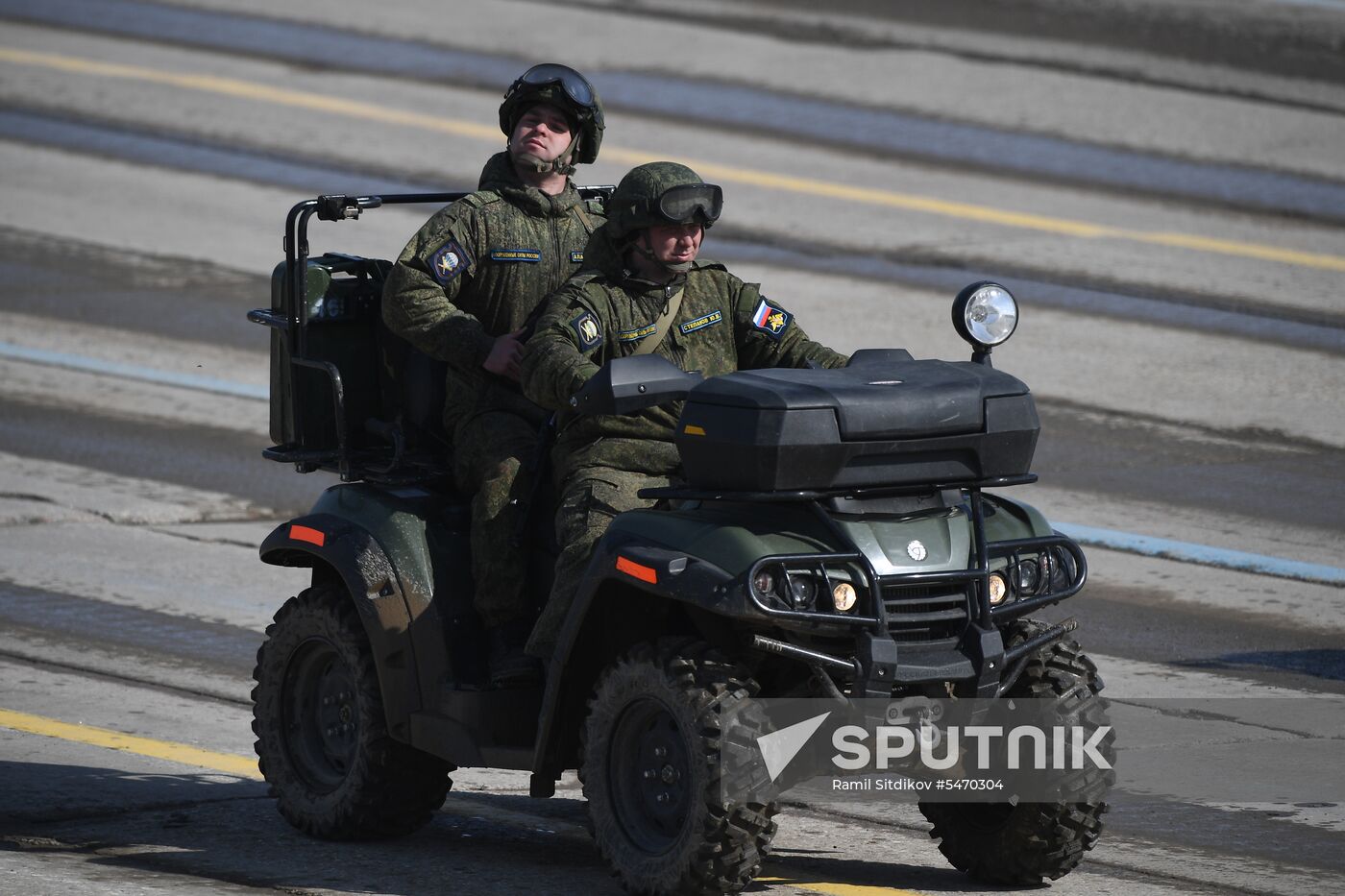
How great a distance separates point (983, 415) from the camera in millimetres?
5828

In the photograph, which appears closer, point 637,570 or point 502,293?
point 637,570

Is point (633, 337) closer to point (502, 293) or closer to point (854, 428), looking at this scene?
point (502, 293)

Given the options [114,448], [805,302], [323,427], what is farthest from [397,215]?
[323,427]

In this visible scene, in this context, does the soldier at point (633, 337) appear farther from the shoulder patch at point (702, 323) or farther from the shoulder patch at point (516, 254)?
the shoulder patch at point (516, 254)

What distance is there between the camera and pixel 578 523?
620 centimetres

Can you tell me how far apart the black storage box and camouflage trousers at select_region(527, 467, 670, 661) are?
1.23ft

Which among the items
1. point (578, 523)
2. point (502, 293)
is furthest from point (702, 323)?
point (502, 293)

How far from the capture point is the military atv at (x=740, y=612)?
5625 mm

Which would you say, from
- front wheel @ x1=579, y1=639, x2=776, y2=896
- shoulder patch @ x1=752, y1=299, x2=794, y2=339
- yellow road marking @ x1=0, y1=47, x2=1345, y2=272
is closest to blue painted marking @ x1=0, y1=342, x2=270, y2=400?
yellow road marking @ x1=0, y1=47, x2=1345, y2=272

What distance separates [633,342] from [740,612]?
3.83 ft

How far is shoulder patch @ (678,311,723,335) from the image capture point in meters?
6.50

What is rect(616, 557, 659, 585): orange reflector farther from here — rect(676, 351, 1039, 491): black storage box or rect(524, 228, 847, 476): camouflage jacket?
rect(524, 228, 847, 476): camouflage jacket

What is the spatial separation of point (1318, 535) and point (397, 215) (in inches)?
351

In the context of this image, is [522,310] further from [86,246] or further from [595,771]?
[86,246]
